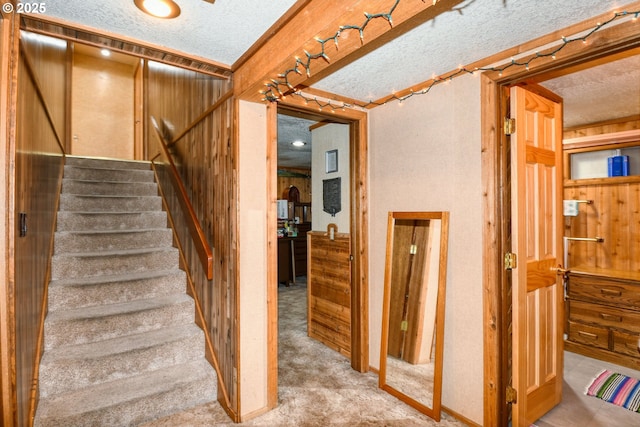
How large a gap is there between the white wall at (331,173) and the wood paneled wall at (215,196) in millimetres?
1247

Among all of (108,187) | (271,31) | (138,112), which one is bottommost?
(108,187)

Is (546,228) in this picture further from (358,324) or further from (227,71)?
(227,71)

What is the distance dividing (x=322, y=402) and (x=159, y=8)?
2.56 metres

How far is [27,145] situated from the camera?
1.64 metres

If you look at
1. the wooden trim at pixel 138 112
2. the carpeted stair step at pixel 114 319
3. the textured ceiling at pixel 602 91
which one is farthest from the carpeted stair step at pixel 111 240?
the textured ceiling at pixel 602 91

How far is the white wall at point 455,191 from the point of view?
2010 millimetres

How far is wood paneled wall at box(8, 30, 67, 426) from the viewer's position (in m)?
1.44

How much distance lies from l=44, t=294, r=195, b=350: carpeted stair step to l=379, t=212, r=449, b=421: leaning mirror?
165 cm

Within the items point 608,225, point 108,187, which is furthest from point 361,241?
point 108,187

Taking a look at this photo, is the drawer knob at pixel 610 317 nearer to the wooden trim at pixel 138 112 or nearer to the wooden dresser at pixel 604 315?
the wooden dresser at pixel 604 315

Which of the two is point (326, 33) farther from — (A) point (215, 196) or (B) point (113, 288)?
(B) point (113, 288)

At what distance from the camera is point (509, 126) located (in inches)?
75.4

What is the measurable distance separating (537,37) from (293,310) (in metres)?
4.03

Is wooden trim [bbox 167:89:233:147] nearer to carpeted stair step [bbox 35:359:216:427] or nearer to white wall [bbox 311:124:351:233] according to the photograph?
white wall [bbox 311:124:351:233]
